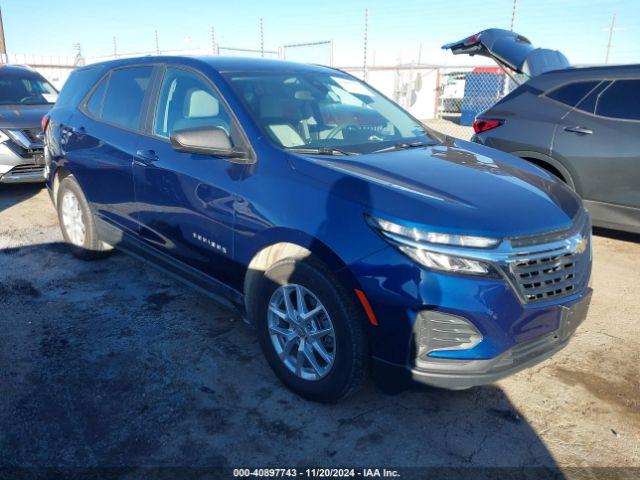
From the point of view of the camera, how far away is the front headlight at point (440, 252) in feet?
7.25

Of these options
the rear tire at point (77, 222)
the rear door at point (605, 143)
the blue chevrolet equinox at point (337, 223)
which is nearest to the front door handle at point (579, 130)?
the rear door at point (605, 143)

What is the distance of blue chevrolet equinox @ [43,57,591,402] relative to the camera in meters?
2.24

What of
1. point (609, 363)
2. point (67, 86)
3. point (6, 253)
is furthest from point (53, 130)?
point (609, 363)

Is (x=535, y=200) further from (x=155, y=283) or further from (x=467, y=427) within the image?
(x=155, y=283)

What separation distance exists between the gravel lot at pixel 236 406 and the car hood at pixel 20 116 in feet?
13.0

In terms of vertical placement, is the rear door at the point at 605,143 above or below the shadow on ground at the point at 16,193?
above

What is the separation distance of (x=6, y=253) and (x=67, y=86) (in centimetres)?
170

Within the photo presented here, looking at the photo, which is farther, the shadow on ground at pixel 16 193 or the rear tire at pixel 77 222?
the shadow on ground at pixel 16 193

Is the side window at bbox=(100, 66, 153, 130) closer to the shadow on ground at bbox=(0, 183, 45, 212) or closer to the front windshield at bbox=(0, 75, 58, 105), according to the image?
the shadow on ground at bbox=(0, 183, 45, 212)

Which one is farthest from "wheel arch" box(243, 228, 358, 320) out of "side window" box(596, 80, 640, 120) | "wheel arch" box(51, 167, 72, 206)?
"side window" box(596, 80, 640, 120)

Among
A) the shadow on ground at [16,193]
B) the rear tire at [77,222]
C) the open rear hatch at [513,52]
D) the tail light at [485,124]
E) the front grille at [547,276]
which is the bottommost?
the shadow on ground at [16,193]

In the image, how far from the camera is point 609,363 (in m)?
3.22

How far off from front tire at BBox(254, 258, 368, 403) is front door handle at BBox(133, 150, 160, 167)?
4.16 feet

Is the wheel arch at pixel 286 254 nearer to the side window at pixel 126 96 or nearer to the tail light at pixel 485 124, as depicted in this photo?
the side window at pixel 126 96
